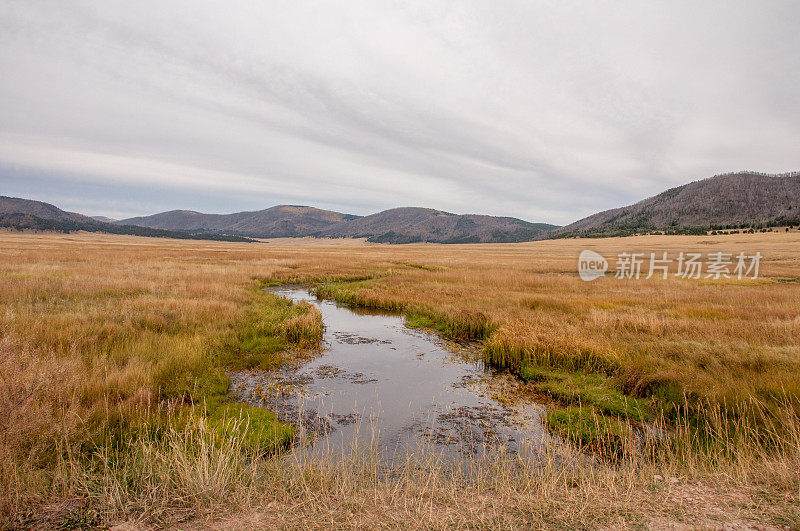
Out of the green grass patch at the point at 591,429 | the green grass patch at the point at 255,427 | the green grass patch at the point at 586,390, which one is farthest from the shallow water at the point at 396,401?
the green grass patch at the point at 586,390

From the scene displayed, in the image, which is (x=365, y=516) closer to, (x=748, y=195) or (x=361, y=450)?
(x=361, y=450)

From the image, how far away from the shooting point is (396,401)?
906 cm

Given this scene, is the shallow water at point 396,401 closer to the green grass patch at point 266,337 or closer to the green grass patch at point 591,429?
the green grass patch at point 591,429

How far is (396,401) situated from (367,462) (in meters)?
3.08

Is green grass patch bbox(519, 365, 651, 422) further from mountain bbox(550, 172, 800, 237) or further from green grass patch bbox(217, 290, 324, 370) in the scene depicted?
mountain bbox(550, 172, 800, 237)

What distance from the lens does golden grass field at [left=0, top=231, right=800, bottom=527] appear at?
407 centimetres

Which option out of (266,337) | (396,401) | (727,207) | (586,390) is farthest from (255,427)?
(727,207)

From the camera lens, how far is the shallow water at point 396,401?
7098mm

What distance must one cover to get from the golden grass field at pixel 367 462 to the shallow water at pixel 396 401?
72 cm

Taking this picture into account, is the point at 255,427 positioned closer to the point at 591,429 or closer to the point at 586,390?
the point at 591,429

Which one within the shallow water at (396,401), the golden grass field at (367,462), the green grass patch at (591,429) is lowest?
the shallow water at (396,401)

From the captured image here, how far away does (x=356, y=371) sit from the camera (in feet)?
36.6

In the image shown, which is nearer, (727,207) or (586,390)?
(586,390)

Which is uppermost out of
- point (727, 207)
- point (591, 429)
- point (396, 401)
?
point (727, 207)
